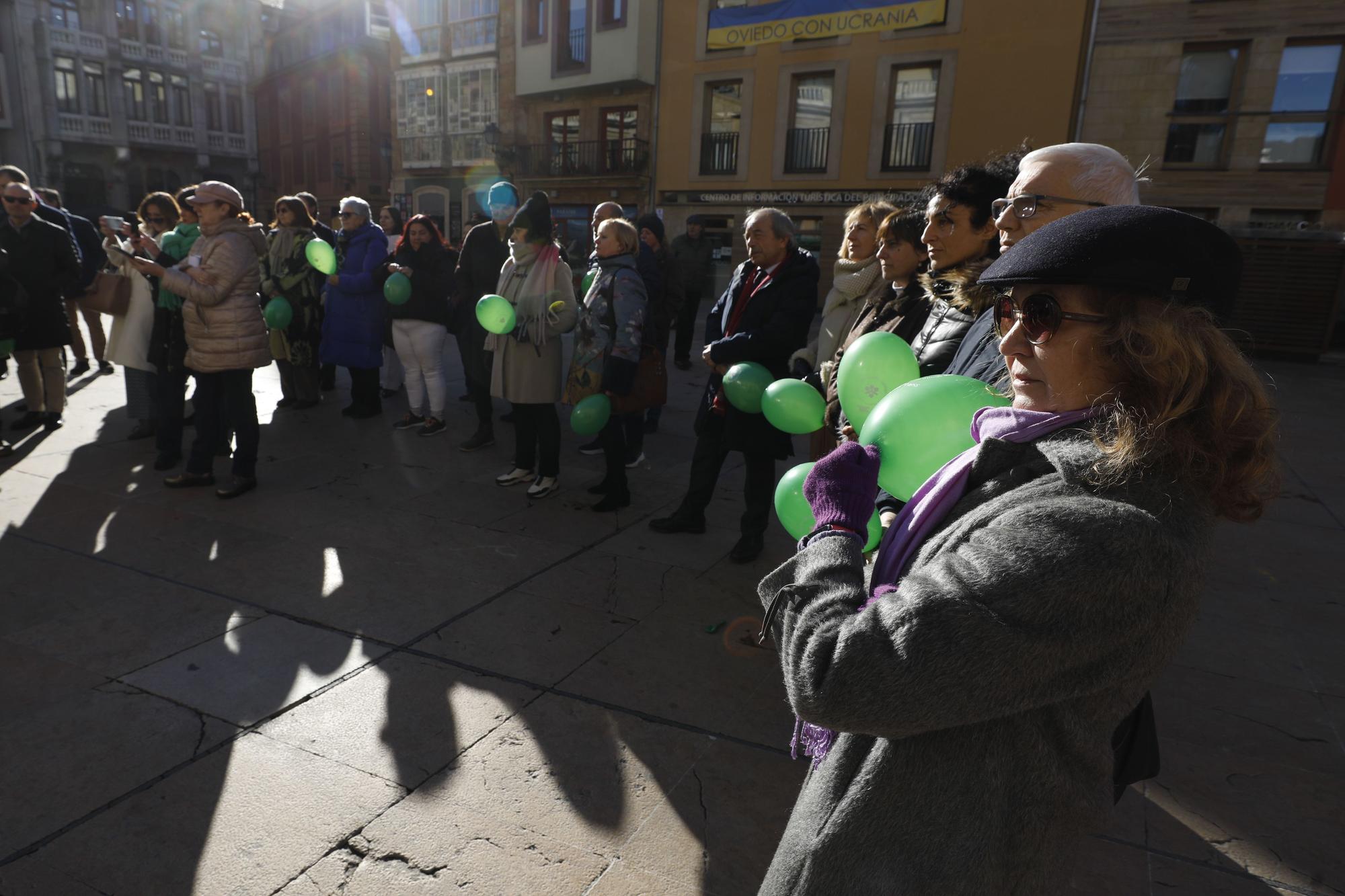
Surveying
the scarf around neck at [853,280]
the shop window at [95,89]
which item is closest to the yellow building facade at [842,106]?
the scarf around neck at [853,280]

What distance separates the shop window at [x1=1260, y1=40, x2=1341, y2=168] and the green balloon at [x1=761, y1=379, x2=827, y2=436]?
16.9 meters

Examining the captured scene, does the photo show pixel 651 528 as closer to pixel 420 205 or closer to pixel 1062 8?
pixel 1062 8

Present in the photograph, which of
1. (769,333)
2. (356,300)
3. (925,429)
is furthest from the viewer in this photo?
(356,300)

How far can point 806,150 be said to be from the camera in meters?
20.0

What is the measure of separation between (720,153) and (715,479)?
60.5 ft

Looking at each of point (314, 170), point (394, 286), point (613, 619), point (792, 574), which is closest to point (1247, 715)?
point (613, 619)

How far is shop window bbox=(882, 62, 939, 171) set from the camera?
60.2 feet

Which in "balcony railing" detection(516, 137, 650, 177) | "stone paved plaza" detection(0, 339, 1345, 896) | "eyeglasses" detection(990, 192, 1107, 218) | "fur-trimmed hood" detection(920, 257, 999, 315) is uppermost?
"balcony railing" detection(516, 137, 650, 177)

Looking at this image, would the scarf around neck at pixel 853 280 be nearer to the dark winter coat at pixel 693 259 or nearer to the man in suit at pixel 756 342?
the man in suit at pixel 756 342

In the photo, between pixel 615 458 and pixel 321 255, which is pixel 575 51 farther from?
pixel 615 458

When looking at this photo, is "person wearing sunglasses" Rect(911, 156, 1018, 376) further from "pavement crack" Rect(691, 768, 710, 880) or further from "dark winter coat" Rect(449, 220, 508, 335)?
"dark winter coat" Rect(449, 220, 508, 335)

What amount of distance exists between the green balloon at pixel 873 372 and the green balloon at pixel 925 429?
1.74 ft

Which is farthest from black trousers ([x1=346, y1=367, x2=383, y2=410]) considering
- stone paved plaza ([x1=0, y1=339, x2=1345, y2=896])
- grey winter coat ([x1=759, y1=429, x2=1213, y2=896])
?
grey winter coat ([x1=759, y1=429, x2=1213, y2=896])

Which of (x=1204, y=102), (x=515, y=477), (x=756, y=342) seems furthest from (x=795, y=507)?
(x=1204, y=102)
